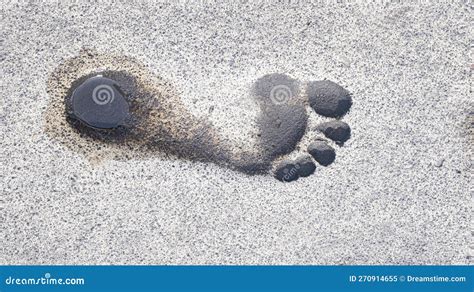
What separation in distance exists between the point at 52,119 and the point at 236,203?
1.47 meters

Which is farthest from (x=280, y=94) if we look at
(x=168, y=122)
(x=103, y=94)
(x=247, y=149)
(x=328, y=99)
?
(x=103, y=94)

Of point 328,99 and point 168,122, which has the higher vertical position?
point 328,99

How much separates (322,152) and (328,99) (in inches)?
15.4

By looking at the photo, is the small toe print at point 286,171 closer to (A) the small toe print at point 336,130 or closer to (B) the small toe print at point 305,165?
(B) the small toe print at point 305,165

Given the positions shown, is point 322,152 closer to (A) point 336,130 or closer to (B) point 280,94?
(A) point 336,130

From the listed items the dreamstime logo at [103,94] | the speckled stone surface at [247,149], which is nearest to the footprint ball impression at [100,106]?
the dreamstime logo at [103,94]

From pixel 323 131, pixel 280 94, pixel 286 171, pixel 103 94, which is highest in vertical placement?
pixel 280 94

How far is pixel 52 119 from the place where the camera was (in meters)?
3.84

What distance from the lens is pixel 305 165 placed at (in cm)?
382

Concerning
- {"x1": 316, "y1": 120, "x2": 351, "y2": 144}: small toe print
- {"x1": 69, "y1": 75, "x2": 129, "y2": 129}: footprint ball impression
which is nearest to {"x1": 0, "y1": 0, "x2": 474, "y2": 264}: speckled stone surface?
{"x1": 316, "y1": 120, "x2": 351, "y2": 144}: small toe print

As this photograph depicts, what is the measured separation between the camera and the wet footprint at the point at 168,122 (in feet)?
12.5
